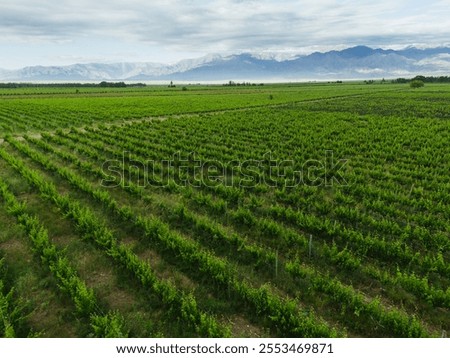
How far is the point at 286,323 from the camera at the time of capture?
21.1ft

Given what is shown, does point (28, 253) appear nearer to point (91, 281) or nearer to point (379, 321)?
point (91, 281)

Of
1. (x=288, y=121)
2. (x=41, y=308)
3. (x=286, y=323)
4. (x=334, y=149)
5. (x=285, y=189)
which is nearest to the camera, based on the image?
(x=286, y=323)

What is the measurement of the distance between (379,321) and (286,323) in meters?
1.88

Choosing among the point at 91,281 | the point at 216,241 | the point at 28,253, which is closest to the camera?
the point at 91,281

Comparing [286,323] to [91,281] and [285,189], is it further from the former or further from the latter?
[285,189]

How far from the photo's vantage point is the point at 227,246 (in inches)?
370

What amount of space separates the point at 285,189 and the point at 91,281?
28.0 ft

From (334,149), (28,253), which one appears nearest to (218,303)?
(28,253)

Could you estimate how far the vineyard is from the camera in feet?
A: 21.7

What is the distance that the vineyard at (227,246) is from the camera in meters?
6.63

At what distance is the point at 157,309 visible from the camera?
23.0 ft

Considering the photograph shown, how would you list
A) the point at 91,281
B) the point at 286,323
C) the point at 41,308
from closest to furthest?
the point at 286,323 < the point at 41,308 < the point at 91,281

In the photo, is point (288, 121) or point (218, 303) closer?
point (218, 303)
